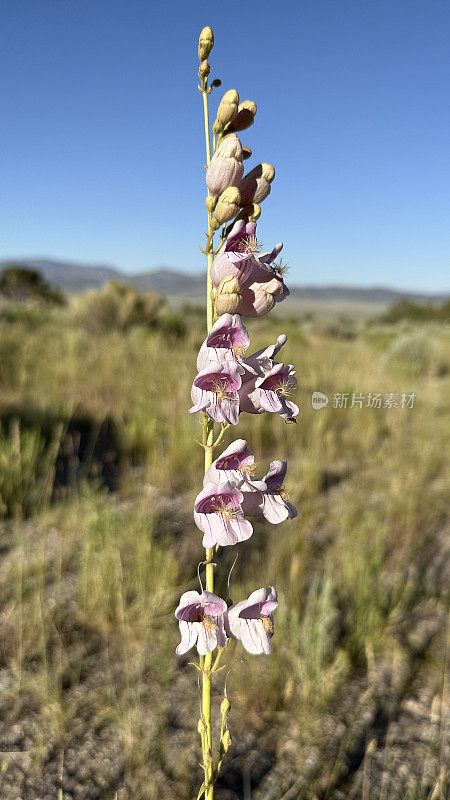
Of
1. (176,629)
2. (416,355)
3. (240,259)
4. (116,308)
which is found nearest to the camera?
(240,259)

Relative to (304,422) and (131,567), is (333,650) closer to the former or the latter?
(131,567)

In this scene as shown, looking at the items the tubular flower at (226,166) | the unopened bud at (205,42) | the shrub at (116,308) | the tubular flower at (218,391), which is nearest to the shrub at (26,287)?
the shrub at (116,308)

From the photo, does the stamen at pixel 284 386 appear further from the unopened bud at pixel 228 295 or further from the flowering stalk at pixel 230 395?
the unopened bud at pixel 228 295

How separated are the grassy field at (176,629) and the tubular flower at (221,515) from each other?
27cm

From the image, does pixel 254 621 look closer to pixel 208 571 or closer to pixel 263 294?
pixel 208 571

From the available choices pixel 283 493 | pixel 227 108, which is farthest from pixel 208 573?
pixel 227 108

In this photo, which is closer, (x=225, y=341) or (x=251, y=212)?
(x=225, y=341)

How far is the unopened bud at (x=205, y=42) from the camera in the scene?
3.25ft

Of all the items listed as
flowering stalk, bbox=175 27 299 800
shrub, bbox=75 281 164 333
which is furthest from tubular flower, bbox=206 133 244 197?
shrub, bbox=75 281 164 333

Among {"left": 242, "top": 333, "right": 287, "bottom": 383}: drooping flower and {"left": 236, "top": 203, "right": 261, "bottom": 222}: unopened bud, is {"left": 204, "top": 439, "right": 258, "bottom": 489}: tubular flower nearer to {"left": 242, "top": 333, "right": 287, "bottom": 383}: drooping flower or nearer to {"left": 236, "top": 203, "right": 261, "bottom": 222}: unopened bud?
{"left": 242, "top": 333, "right": 287, "bottom": 383}: drooping flower

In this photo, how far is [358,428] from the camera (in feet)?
16.3

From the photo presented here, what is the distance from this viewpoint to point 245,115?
1.03 m

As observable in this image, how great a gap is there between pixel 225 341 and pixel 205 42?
619 mm

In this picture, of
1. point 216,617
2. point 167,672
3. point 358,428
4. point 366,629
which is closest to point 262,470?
point 358,428
